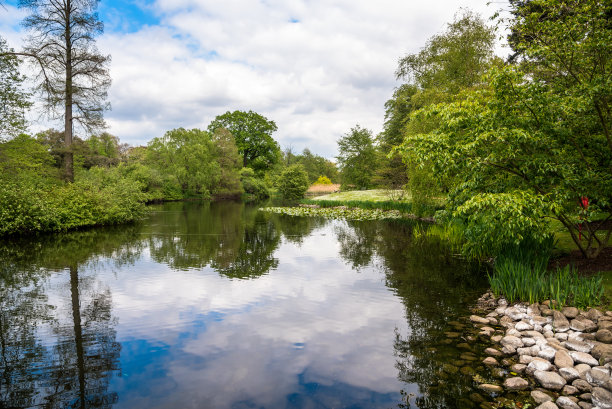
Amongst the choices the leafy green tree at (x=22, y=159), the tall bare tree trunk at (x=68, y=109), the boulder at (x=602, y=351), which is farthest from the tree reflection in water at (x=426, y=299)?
the tall bare tree trunk at (x=68, y=109)

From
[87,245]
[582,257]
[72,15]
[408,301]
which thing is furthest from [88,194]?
[582,257]

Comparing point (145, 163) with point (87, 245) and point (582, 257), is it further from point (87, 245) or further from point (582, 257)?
point (582, 257)

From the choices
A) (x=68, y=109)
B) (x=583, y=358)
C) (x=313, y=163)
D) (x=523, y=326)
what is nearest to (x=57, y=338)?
(x=523, y=326)

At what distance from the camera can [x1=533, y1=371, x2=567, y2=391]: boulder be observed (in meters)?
4.59

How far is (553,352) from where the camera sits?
207 inches

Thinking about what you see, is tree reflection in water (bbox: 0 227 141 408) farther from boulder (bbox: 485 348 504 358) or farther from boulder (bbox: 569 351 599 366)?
boulder (bbox: 569 351 599 366)

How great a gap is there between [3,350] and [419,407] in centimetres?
→ 665

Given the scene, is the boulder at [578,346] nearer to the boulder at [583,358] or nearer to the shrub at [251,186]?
the boulder at [583,358]

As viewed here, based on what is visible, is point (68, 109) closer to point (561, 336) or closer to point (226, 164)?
point (561, 336)

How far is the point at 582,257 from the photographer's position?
9086 mm

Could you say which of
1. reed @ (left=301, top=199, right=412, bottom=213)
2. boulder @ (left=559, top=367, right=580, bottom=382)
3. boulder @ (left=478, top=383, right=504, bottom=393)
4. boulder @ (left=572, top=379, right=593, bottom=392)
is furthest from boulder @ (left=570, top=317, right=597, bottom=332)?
reed @ (left=301, top=199, right=412, bottom=213)

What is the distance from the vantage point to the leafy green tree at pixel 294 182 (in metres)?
52.0

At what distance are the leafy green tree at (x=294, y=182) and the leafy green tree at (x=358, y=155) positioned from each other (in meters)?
6.67

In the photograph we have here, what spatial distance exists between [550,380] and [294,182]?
4780cm
